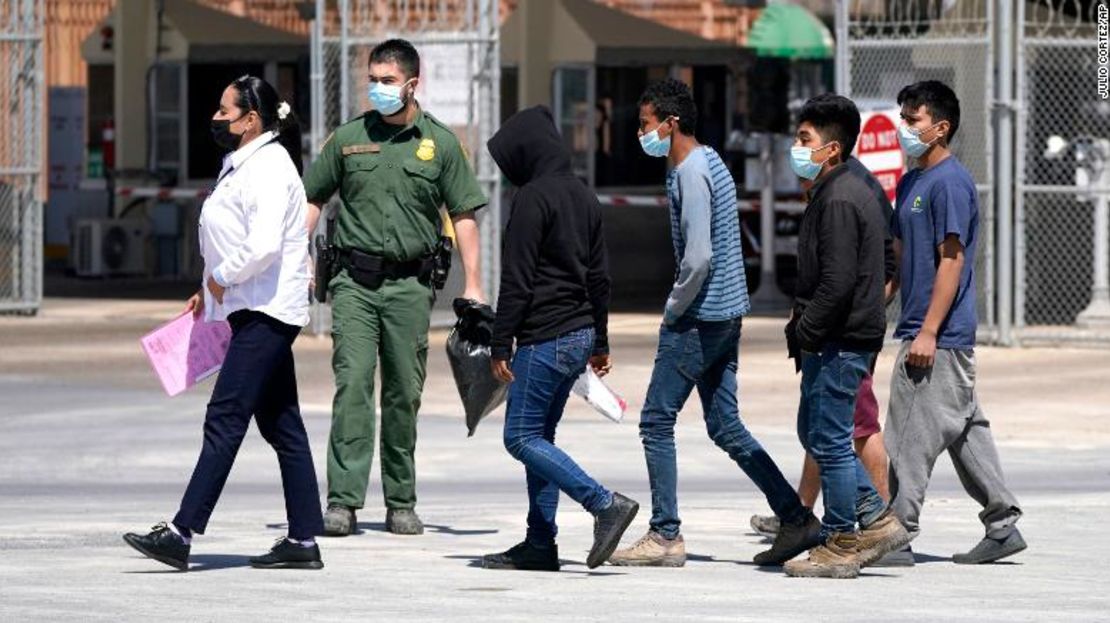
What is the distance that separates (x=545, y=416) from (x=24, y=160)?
15.0m

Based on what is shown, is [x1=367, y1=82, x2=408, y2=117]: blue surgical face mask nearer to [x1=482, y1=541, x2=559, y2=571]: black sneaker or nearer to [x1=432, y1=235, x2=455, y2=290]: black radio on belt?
[x1=432, y1=235, x2=455, y2=290]: black radio on belt

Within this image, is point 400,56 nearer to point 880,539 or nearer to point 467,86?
point 880,539

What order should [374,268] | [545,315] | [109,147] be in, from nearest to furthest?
[545,315] → [374,268] → [109,147]

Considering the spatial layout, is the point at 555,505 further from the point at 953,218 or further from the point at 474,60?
the point at 474,60

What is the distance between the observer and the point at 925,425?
10266 mm

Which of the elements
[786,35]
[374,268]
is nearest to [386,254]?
[374,268]

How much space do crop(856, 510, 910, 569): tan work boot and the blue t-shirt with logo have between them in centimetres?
72

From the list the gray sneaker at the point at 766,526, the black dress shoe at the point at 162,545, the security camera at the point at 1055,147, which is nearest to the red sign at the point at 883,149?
the security camera at the point at 1055,147

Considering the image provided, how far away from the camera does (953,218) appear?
33.2 feet

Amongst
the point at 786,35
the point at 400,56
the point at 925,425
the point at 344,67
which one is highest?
the point at 786,35

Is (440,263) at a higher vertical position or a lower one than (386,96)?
lower

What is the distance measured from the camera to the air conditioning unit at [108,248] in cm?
3020

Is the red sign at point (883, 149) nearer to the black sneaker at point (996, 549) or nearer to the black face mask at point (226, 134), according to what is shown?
the black sneaker at point (996, 549)

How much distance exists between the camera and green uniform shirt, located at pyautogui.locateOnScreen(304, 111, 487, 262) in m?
11.2
